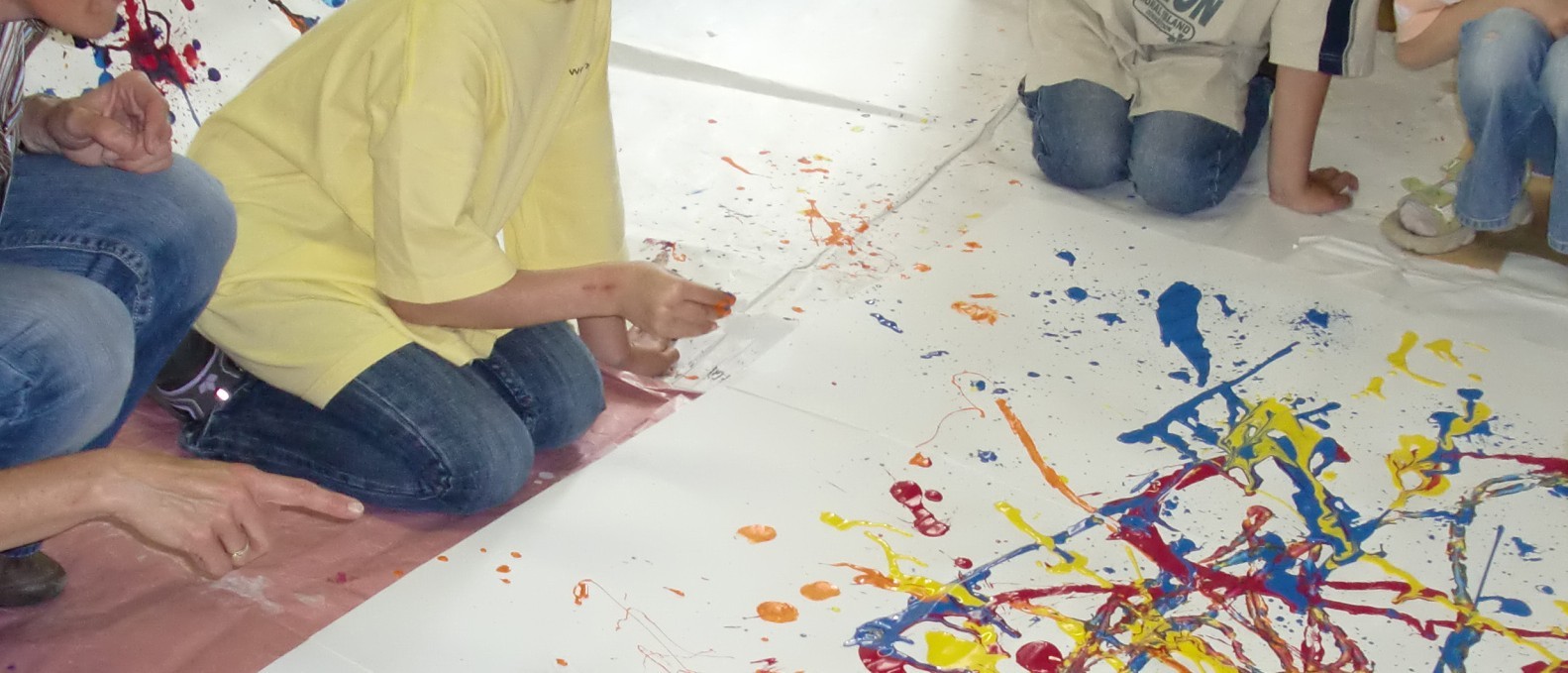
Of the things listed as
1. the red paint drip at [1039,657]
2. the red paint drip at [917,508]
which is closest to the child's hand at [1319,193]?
the red paint drip at [917,508]

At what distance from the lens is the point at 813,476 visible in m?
1.15

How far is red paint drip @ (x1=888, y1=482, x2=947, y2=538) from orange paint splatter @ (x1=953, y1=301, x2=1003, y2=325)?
0.98 ft

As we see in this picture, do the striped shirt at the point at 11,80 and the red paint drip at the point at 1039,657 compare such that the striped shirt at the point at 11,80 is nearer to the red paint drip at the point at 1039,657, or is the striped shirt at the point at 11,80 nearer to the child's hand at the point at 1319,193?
the red paint drip at the point at 1039,657

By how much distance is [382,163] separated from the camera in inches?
39.6

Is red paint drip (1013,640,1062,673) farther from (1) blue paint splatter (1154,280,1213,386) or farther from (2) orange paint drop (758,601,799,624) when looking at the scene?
(1) blue paint splatter (1154,280,1213,386)

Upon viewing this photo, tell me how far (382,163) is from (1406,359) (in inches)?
39.1

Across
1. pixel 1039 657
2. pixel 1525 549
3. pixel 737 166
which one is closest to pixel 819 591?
pixel 1039 657

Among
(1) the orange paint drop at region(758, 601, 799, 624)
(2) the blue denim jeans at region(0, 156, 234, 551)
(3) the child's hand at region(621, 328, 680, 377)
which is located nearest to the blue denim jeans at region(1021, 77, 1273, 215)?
(3) the child's hand at region(621, 328, 680, 377)

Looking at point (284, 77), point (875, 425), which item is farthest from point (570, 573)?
point (284, 77)

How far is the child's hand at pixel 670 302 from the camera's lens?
1.05 metres

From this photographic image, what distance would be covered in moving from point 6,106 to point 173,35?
0.63 meters

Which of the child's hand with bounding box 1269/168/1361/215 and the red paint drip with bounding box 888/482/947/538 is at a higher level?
the child's hand with bounding box 1269/168/1361/215

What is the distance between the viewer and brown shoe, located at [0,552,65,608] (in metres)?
0.99

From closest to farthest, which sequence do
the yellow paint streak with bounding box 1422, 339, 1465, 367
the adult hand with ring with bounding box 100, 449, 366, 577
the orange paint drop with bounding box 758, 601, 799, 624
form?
the adult hand with ring with bounding box 100, 449, 366, 577 < the orange paint drop with bounding box 758, 601, 799, 624 < the yellow paint streak with bounding box 1422, 339, 1465, 367
